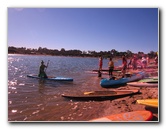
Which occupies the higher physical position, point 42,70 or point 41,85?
point 42,70

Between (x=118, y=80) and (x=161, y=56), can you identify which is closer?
(x=161, y=56)

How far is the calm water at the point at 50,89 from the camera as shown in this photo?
12.6ft

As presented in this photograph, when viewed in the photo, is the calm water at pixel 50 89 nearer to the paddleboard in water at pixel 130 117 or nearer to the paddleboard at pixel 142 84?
the paddleboard in water at pixel 130 117

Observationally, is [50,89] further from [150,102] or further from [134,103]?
[150,102]

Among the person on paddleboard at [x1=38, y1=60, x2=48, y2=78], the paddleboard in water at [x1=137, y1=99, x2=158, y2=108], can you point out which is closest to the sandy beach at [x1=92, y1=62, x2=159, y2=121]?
the paddleboard in water at [x1=137, y1=99, x2=158, y2=108]

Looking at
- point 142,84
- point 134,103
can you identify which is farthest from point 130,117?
point 142,84

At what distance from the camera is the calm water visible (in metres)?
3.84

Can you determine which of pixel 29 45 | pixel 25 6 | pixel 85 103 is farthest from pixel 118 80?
pixel 25 6

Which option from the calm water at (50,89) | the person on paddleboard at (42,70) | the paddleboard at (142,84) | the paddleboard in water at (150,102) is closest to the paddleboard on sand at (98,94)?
the calm water at (50,89)

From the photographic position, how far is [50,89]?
478 cm

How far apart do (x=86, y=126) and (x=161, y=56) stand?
1551 millimetres

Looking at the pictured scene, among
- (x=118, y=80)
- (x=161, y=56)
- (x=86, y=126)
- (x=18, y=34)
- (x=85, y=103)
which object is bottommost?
(x=86, y=126)

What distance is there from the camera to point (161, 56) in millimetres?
3846
